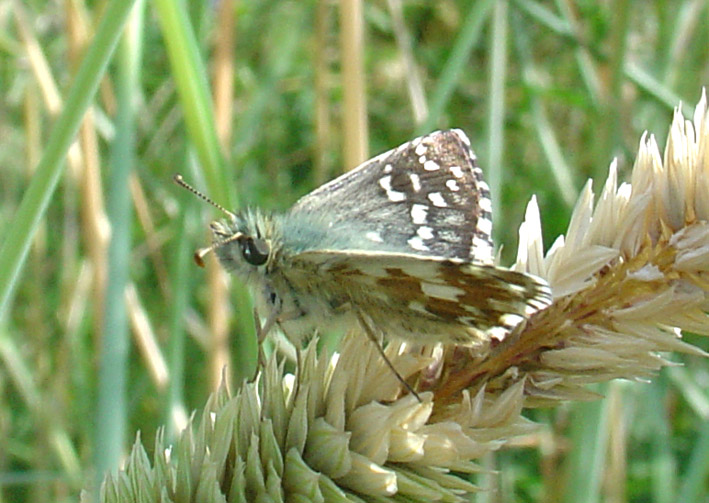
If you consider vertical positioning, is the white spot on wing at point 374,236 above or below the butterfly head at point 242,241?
below

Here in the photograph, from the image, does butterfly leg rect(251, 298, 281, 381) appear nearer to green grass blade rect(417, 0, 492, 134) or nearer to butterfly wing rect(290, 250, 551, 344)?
butterfly wing rect(290, 250, 551, 344)

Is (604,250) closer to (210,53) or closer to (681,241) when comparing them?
(681,241)

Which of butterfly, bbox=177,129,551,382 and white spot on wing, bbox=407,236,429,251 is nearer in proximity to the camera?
butterfly, bbox=177,129,551,382

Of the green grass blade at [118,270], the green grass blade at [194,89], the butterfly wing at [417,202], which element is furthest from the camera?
the green grass blade at [118,270]

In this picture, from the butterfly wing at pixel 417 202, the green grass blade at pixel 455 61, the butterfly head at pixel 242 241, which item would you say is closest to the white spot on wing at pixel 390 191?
the butterfly wing at pixel 417 202

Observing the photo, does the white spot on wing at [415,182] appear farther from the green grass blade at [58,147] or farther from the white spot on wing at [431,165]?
the green grass blade at [58,147]

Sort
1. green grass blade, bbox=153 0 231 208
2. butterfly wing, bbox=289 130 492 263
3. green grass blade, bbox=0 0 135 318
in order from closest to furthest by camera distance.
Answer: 1. green grass blade, bbox=0 0 135 318
2. green grass blade, bbox=153 0 231 208
3. butterfly wing, bbox=289 130 492 263

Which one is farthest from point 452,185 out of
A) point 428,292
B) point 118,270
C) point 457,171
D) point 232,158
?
point 232,158

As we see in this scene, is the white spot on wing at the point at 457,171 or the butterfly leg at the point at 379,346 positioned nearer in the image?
the butterfly leg at the point at 379,346

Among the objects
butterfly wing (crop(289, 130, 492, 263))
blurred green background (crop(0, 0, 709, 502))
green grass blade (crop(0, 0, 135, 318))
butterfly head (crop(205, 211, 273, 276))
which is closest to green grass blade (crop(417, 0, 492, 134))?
blurred green background (crop(0, 0, 709, 502))
